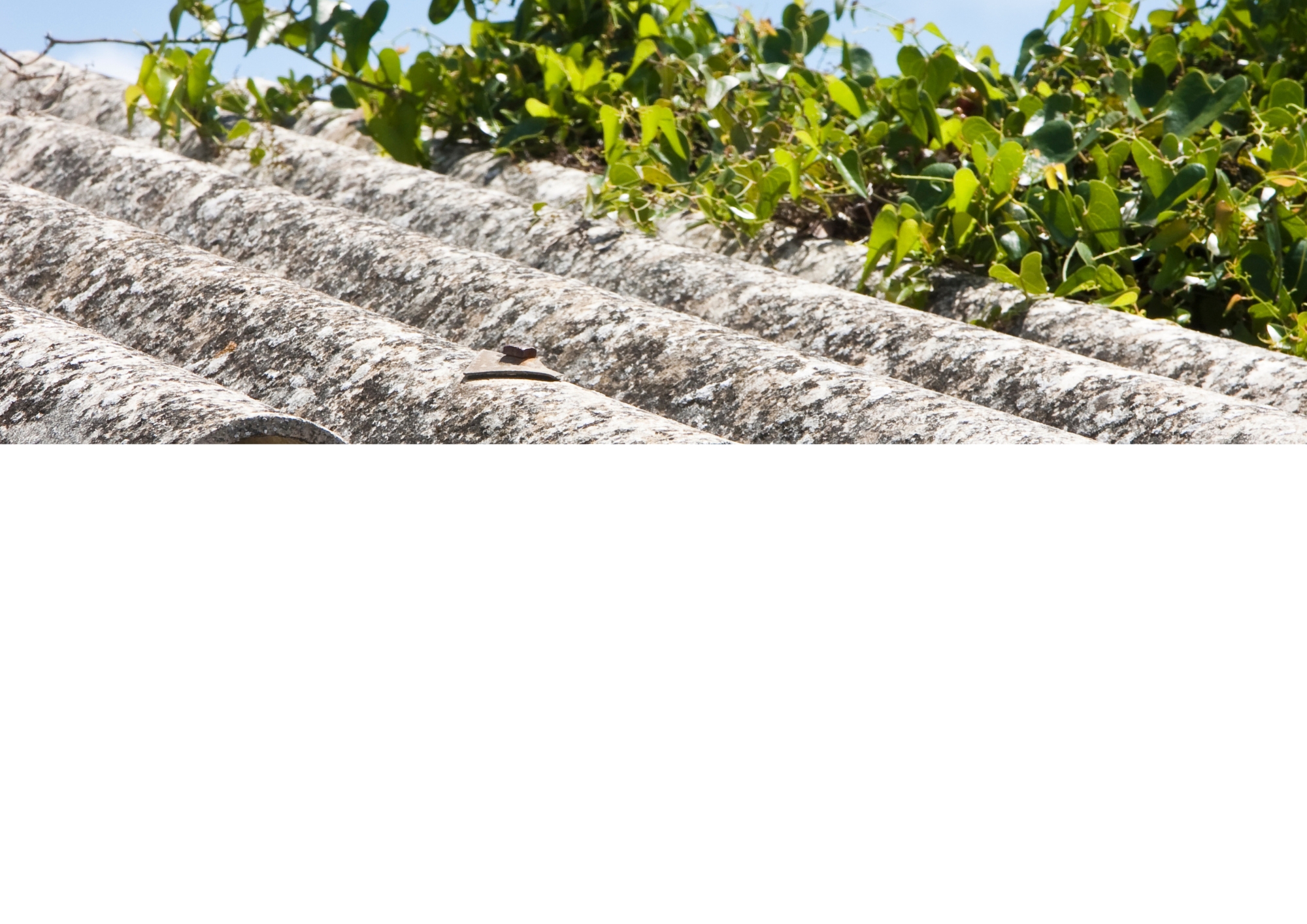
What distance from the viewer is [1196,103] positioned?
2.54 metres

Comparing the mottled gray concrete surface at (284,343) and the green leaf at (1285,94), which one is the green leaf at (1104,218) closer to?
the green leaf at (1285,94)

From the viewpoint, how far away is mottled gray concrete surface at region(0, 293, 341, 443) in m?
1.14

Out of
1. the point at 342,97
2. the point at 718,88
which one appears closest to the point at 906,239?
the point at 718,88

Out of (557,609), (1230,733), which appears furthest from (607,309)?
(1230,733)

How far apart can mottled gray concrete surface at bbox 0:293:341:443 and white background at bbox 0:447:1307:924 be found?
1.26 feet

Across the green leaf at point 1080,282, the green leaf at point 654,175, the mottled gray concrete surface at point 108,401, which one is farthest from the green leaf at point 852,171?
the mottled gray concrete surface at point 108,401

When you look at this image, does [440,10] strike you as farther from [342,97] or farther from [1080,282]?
[1080,282]

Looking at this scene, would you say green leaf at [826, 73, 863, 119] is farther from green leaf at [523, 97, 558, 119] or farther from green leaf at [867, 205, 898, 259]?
green leaf at [523, 97, 558, 119]

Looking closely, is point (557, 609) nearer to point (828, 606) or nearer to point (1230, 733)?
point (828, 606)

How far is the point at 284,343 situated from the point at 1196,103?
6.78 ft

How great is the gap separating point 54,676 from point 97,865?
0.38 ft

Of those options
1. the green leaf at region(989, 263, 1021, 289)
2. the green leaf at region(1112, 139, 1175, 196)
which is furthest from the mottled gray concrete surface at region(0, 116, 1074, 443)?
the green leaf at region(1112, 139, 1175, 196)

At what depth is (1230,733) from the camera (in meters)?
0.70

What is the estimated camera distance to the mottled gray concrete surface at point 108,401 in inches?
44.8
